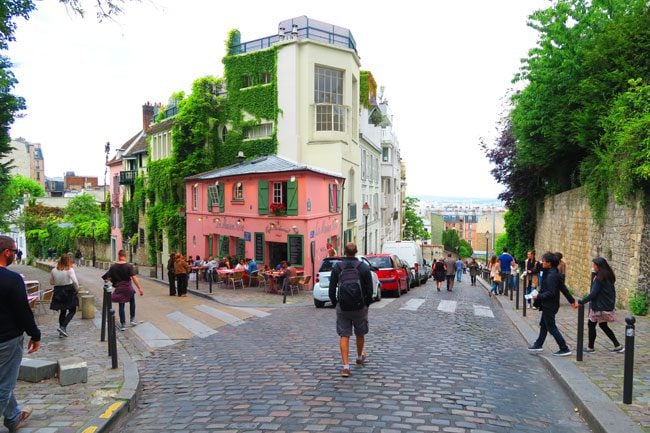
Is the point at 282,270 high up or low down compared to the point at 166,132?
down

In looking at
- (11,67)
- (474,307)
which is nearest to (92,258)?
(11,67)

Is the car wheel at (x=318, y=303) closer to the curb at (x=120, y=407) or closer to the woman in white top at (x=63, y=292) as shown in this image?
the woman in white top at (x=63, y=292)

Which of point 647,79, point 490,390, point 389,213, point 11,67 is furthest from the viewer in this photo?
point 389,213

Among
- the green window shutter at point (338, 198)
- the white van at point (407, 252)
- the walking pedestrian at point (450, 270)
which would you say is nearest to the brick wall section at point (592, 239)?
the walking pedestrian at point (450, 270)

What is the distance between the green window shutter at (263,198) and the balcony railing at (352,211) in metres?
9.07

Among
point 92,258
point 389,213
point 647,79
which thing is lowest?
point 92,258

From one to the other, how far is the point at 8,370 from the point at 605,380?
22.1 feet

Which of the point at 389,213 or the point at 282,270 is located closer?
the point at 282,270

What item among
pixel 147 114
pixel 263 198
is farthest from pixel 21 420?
pixel 147 114

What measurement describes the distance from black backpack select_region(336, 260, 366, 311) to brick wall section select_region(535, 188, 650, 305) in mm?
8449

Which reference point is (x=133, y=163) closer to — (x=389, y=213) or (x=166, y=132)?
(x=166, y=132)

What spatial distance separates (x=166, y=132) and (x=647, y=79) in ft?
96.5

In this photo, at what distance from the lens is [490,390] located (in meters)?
6.74

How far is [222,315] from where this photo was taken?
14086 millimetres
